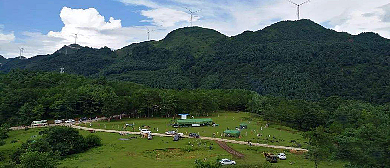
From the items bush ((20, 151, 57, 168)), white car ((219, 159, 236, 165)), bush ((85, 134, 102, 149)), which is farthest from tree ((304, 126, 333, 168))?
bush ((85, 134, 102, 149))

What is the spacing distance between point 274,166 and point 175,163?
14.0 m

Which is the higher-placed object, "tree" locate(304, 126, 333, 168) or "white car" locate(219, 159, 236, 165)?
"tree" locate(304, 126, 333, 168)

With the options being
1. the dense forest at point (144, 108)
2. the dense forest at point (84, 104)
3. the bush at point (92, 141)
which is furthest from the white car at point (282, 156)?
the dense forest at point (84, 104)

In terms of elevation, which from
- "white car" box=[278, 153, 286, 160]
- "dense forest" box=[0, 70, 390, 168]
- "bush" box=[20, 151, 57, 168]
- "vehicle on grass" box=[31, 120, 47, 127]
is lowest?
"white car" box=[278, 153, 286, 160]

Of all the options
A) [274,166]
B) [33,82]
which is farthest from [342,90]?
[33,82]

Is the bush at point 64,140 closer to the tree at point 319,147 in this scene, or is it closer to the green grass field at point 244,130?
the green grass field at point 244,130

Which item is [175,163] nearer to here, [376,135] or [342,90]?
[376,135]

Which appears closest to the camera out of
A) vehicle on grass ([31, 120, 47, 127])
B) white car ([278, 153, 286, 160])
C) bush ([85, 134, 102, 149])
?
white car ([278, 153, 286, 160])

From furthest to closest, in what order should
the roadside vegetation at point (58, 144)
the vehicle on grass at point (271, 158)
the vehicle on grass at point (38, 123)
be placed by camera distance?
the vehicle on grass at point (38, 123) < the roadside vegetation at point (58, 144) < the vehicle on grass at point (271, 158)

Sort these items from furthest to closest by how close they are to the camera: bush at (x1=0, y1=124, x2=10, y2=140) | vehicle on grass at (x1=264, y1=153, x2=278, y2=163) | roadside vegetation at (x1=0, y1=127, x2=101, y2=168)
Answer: bush at (x1=0, y1=124, x2=10, y2=140) < roadside vegetation at (x1=0, y1=127, x2=101, y2=168) < vehicle on grass at (x1=264, y1=153, x2=278, y2=163)

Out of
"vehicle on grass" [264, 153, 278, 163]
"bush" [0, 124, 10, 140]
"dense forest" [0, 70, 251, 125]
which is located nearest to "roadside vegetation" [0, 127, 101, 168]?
"bush" [0, 124, 10, 140]

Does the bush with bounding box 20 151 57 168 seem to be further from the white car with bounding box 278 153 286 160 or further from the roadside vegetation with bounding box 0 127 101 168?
the white car with bounding box 278 153 286 160

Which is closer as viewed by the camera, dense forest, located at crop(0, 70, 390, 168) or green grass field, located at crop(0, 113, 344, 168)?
green grass field, located at crop(0, 113, 344, 168)

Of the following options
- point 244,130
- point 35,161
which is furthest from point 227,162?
point 244,130
